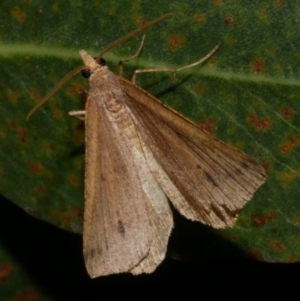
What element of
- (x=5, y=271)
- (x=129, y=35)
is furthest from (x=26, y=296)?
(x=129, y=35)

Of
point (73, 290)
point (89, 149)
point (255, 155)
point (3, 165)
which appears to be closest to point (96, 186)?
point (89, 149)

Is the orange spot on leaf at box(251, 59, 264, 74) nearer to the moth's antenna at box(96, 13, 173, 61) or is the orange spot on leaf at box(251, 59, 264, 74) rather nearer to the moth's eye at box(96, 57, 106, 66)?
the moth's antenna at box(96, 13, 173, 61)

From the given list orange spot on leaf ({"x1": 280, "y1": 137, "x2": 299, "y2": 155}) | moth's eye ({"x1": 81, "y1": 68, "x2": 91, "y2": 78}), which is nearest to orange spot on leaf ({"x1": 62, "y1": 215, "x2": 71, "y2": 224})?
moth's eye ({"x1": 81, "y1": 68, "x2": 91, "y2": 78})

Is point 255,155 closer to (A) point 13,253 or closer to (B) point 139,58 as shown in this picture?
(B) point 139,58

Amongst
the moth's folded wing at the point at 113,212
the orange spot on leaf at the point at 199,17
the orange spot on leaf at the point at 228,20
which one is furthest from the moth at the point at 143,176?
the orange spot on leaf at the point at 228,20

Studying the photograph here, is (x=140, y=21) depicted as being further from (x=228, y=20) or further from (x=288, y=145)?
(x=288, y=145)

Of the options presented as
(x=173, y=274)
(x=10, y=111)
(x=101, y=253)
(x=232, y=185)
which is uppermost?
(x=232, y=185)
